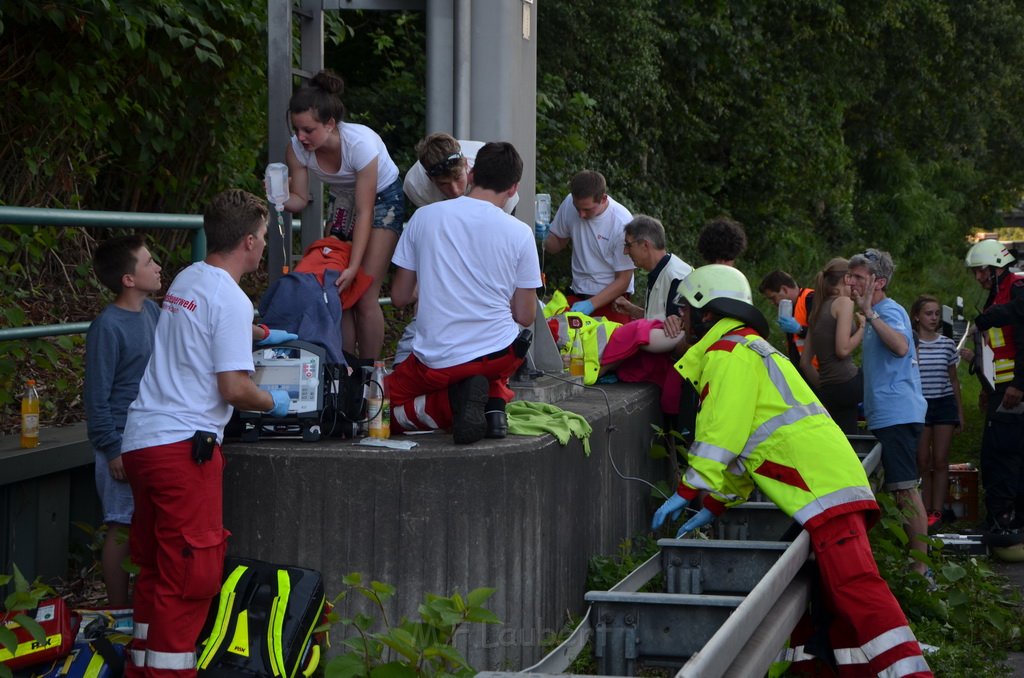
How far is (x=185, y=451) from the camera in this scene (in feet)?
15.7

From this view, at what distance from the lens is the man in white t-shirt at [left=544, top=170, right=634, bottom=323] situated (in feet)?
29.4

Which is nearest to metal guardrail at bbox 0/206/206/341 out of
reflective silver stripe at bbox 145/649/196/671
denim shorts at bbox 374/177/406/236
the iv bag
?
the iv bag

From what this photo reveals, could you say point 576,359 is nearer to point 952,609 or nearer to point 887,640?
point 952,609

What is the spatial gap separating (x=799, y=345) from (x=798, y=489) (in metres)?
5.58

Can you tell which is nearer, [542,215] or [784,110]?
[542,215]

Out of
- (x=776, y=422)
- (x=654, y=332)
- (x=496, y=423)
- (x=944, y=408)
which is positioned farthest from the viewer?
(x=944, y=408)

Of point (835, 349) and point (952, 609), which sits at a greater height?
point (835, 349)

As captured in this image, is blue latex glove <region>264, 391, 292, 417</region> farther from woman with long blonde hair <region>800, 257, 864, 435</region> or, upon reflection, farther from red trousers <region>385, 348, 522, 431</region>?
woman with long blonde hair <region>800, 257, 864, 435</region>

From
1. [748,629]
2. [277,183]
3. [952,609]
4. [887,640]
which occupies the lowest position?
[952,609]

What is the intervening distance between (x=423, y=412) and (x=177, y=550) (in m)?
1.47

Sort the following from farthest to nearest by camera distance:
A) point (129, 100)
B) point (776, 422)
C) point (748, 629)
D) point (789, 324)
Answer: point (789, 324)
point (129, 100)
point (776, 422)
point (748, 629)

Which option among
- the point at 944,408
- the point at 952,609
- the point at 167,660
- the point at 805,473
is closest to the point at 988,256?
the point at 944,408

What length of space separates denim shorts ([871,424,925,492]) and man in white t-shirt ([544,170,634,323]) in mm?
2043

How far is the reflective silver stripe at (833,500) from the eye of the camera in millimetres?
5281
